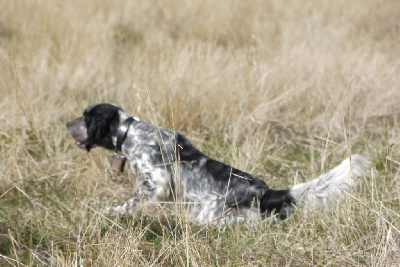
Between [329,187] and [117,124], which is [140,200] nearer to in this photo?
[117,124]

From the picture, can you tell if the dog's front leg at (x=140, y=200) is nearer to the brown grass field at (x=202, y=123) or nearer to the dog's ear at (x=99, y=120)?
the brown grass field at (x=202, y=123)

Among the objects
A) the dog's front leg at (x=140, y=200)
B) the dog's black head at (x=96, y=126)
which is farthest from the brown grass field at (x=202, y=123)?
the dog's black head at (x=96, y=126)

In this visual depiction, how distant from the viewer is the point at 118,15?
7953 millimetres

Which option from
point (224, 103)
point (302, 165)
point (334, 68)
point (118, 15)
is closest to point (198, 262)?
point (302, 165)

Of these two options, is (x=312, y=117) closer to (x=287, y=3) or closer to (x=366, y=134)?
(x=366, y=134)

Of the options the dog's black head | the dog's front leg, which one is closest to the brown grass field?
the dog's front leg

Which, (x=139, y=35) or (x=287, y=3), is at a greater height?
(x=287, y=3)

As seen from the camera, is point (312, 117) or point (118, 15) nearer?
point (312, 117)

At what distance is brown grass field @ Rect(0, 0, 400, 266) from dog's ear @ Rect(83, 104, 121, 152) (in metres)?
0.23

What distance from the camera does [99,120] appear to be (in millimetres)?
3805

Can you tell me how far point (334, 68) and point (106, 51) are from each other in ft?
9.06

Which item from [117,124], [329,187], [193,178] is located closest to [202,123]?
[117,124]

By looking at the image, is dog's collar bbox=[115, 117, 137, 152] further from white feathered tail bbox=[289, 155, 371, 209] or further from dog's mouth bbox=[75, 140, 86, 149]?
white feathered tail bbox=[289, 155, 371, 209]

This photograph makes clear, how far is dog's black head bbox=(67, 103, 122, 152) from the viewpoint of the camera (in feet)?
12.5
